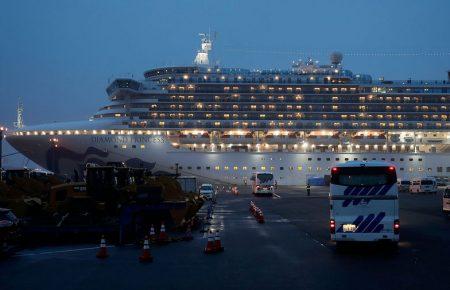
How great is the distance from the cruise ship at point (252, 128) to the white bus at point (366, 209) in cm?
4907

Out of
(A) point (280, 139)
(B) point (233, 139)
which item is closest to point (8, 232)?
(B) point (233, 139)

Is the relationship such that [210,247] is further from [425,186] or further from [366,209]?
[425,186]

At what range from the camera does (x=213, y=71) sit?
2805 inches

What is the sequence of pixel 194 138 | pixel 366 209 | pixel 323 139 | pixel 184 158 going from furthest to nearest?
pixel 323 139
pixel 194 138
pixel 184 158
pixel 366 209

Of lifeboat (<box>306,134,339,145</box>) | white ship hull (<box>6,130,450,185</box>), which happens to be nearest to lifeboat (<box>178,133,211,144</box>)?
white ship hull (<box>6,130,450,185</box>)

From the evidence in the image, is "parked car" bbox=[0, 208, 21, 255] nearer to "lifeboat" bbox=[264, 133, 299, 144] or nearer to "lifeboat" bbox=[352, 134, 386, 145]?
"lifeboat" bbox=[264, 133, 299, 144]

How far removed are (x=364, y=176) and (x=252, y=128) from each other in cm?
5121

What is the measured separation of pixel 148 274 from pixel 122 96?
55.9 meters

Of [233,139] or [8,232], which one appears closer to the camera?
[8,232]

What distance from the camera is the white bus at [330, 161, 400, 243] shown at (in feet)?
49.1

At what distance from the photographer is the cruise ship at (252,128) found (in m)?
64.4

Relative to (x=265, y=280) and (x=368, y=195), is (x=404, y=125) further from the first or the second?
(x=265, y=280)

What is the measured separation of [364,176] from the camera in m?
15.5

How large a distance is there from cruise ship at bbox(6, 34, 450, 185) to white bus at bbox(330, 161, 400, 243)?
49.1 m
